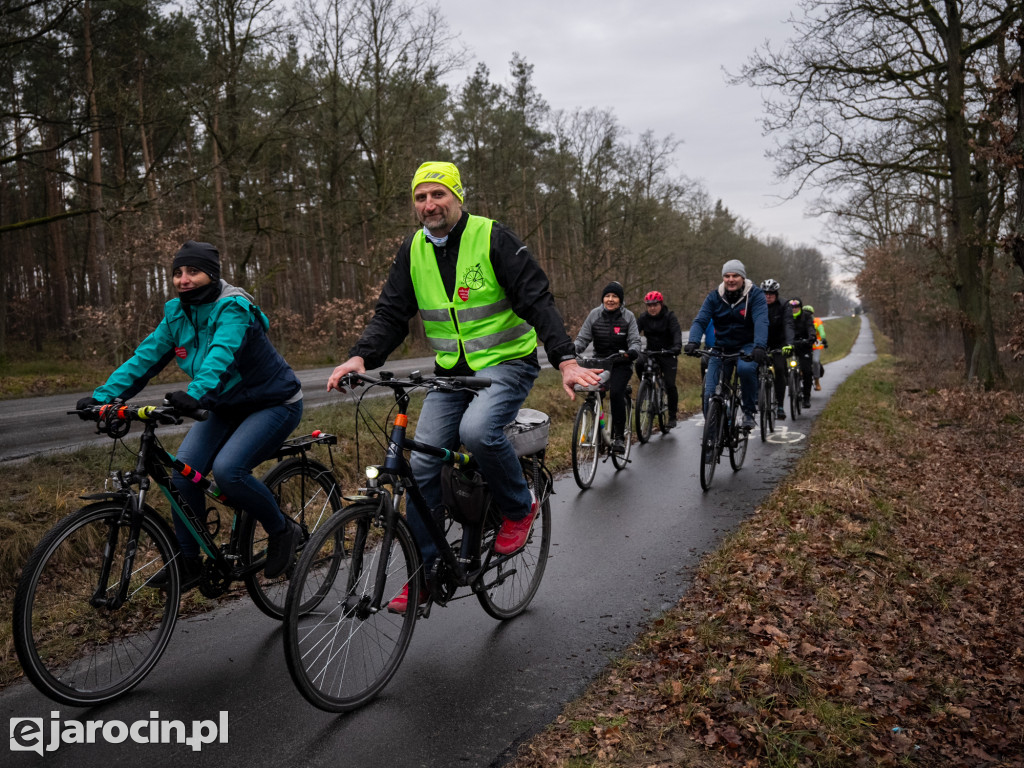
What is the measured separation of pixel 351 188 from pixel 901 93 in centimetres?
→ 1937

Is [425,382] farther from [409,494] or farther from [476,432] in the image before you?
[409,494]

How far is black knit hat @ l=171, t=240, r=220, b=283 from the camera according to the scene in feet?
12.5

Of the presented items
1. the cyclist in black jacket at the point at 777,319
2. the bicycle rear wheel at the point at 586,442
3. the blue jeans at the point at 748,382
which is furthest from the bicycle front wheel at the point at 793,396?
the bicycle rear wheel at the point at 586,442

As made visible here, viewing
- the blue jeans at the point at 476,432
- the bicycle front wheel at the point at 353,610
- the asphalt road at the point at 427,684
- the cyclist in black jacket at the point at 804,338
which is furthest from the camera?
the cyclist in black jacket at the point at 804,338

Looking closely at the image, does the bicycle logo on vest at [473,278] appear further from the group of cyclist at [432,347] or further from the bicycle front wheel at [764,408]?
the bicycle front wheel at [764,408]

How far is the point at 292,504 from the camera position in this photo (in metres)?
4.51

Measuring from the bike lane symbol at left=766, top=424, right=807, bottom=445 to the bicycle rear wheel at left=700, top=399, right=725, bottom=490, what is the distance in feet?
10.7

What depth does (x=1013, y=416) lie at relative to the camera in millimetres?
12242

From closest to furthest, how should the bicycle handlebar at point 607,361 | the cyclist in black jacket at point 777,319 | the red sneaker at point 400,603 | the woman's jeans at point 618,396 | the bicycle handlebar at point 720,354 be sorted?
the red sneaker at point 400,603, the bicycle handlebar at point 720,354, the bicycle handlebar at point 607,361, the woman's jeans at point 618,396, the cyclist in black jacket at point 777,319

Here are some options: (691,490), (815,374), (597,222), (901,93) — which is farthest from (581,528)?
(597,222)

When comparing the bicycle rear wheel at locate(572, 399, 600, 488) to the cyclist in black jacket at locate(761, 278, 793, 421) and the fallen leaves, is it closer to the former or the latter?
the fallen leaves

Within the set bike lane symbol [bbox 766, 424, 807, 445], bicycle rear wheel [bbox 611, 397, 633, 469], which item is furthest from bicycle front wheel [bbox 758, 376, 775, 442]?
bicycle rear wheel [bbox 611, 397, 633, 469]

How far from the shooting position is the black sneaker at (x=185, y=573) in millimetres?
3600

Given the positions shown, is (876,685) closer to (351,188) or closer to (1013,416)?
(1013,416)
